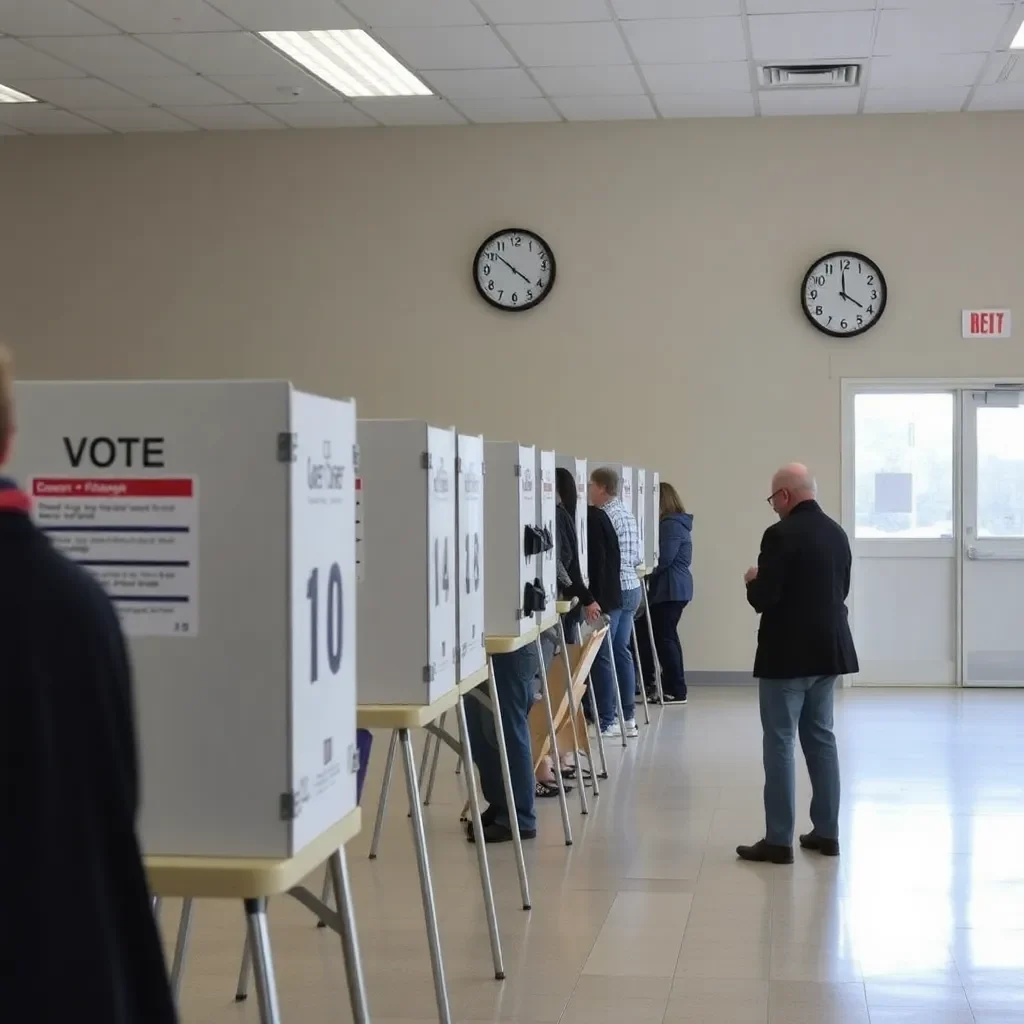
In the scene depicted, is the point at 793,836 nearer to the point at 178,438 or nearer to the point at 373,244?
the point at 178,438

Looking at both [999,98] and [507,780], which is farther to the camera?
[999,98]

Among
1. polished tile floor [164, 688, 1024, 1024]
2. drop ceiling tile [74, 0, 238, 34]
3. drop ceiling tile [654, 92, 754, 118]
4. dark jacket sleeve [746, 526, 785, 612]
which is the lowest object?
polished tile floor [164, 688, 1024, 1024]

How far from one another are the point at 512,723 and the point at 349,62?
486 cm

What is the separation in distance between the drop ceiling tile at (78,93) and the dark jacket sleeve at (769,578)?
5906 millimetres

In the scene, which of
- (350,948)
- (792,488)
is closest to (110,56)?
(792,488)

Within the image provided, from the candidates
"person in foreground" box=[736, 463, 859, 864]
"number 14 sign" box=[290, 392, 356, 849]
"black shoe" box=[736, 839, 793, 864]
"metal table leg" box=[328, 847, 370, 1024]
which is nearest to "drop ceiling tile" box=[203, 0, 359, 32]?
"person in foreground" box=[736, 463, 859, 864]

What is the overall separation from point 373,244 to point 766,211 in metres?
2.72

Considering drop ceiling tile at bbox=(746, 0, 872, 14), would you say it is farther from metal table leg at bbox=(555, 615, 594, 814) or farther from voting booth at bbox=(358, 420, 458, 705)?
voting booth at bbox=(358, 420, 458, 705)

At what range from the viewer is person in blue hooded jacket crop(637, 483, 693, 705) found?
9883 millimetres

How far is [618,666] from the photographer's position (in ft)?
28.5

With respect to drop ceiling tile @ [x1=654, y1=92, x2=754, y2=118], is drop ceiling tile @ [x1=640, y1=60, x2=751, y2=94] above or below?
below

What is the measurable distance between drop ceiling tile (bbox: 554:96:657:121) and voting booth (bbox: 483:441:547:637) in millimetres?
5204

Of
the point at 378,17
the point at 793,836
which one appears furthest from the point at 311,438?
the point at 378,17

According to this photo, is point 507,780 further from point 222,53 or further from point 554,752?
point 222,53
